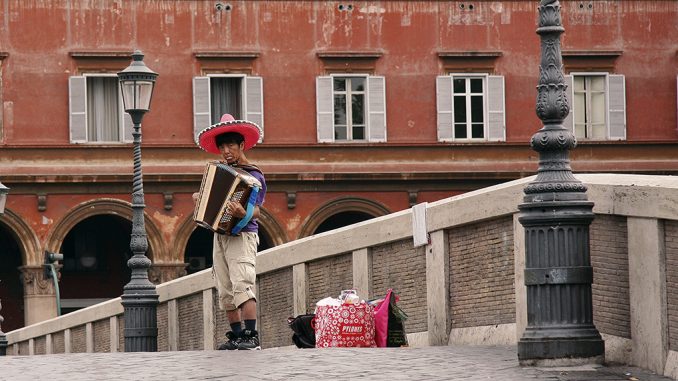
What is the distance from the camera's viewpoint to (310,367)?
44.3 ft

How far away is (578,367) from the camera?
43.2 feet

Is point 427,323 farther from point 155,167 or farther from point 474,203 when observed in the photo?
point 155,167

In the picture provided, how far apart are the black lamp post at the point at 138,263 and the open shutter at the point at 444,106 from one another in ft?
70.8

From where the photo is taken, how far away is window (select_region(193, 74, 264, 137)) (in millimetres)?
47156

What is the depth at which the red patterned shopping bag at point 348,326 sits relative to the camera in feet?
58.9

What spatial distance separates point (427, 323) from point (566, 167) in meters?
5.30

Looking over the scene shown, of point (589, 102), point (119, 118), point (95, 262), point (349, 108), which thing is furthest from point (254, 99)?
point (589, 102)

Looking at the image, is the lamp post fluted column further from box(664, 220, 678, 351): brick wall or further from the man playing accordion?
the man playing accordion

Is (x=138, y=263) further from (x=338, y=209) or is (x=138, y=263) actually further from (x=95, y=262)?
(x=95, y=262)

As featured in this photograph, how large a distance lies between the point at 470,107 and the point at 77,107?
30.2ft

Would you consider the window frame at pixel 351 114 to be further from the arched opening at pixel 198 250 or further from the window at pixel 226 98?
the arched opening at pixel 198 250

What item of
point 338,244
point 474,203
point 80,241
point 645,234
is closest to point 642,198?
point 645,234

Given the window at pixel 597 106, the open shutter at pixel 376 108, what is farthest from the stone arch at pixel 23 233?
the window at pixel 597 106

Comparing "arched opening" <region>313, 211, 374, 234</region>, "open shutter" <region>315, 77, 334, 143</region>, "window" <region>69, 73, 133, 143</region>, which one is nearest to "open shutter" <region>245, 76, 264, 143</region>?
"open shutter" <region>315, 77, 334, 143</region>
